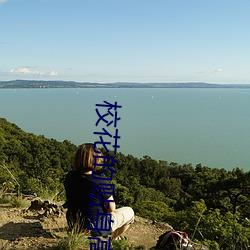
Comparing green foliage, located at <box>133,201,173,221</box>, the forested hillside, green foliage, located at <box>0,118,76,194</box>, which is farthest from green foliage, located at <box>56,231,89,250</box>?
green foliage, located at <box>0,118,76,194</box>

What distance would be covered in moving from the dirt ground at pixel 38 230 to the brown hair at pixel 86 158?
80 centimetres

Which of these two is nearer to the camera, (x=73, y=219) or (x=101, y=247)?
(x=101, y=247)

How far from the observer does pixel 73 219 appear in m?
2.96

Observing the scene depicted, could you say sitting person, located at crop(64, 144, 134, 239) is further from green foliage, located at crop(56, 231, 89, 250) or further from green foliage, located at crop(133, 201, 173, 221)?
green foliage, located at crop(133, 201, 173, 221)

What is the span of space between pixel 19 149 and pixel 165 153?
16.5 m

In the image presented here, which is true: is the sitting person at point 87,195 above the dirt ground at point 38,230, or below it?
above

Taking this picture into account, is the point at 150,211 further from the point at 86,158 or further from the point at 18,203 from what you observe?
the point at 86,158

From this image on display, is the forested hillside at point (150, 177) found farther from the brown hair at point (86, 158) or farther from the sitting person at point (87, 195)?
the brown hair at point (86, 158)

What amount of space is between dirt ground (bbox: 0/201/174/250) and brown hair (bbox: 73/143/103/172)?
0.80 metres

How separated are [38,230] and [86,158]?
49.8 inches

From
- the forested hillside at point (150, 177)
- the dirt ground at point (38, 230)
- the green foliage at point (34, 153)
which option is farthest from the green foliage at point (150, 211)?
the green foliage at point (34, 153)

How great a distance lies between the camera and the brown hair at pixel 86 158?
2.62 meters

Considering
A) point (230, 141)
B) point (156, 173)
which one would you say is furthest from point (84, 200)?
point (230, 141)

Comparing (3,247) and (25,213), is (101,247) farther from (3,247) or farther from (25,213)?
(25,213)
